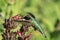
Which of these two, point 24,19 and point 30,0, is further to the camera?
point 30,0

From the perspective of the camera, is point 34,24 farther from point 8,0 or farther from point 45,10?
point 45,10

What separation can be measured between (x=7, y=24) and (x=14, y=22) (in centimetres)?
7

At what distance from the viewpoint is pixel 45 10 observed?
5719mm

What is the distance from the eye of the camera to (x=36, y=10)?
5.68 meters

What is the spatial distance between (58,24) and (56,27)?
227 millimetres

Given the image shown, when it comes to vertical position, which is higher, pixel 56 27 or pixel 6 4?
pixel 6 4

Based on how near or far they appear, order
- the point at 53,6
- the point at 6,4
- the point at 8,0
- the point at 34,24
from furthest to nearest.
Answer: the point at 53,6
the point at 6,4
the point at 8,0
the point at 34,24

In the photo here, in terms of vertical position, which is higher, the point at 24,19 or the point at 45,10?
the point at 24,19

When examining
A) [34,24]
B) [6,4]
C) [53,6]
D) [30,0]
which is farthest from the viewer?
[53,6]

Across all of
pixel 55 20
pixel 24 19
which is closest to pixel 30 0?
pixel 55 20

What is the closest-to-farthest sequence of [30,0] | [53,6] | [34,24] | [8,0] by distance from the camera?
[34,24], [8,0], [30,0], [53,6]

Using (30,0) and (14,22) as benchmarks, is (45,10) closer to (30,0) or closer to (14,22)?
(30,0)

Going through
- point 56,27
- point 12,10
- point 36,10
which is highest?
point 12,10

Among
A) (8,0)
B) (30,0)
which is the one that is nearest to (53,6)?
(30,0)
